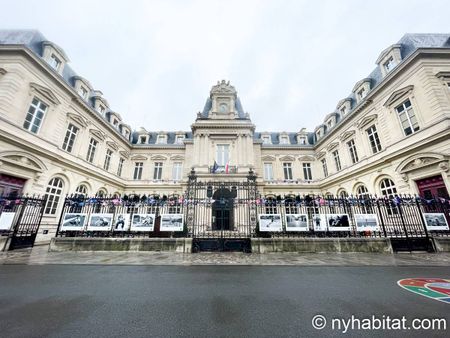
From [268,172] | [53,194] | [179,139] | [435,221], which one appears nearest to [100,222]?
[53,194]

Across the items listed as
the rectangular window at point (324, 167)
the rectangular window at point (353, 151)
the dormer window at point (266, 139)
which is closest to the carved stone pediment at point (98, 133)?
the dormer window at point (266, 139)

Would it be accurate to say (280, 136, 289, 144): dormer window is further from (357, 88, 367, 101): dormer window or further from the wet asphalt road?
the wet asphalt road

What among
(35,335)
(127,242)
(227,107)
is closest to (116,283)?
(35,335)

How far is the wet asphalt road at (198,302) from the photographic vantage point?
2.17 metres

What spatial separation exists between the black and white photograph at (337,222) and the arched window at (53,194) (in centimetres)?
1837

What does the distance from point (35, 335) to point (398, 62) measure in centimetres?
2134

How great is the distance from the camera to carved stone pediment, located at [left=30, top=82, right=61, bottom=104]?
12.2m

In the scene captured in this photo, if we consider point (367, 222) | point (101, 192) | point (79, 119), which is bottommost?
Answer: point (367, 222)

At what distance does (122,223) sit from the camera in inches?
344

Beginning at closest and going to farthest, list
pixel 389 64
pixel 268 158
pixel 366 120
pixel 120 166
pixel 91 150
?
pixel 389 64
pixel 366 120
pixel 91 150
pixel 120 166
pixel 268 158

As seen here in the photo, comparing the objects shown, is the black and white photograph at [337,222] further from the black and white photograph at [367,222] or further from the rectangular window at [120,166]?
the rectangular window at [120,166]

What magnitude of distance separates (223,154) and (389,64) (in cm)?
1633

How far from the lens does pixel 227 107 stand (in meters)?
23.4

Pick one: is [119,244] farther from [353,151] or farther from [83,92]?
[353,151]
